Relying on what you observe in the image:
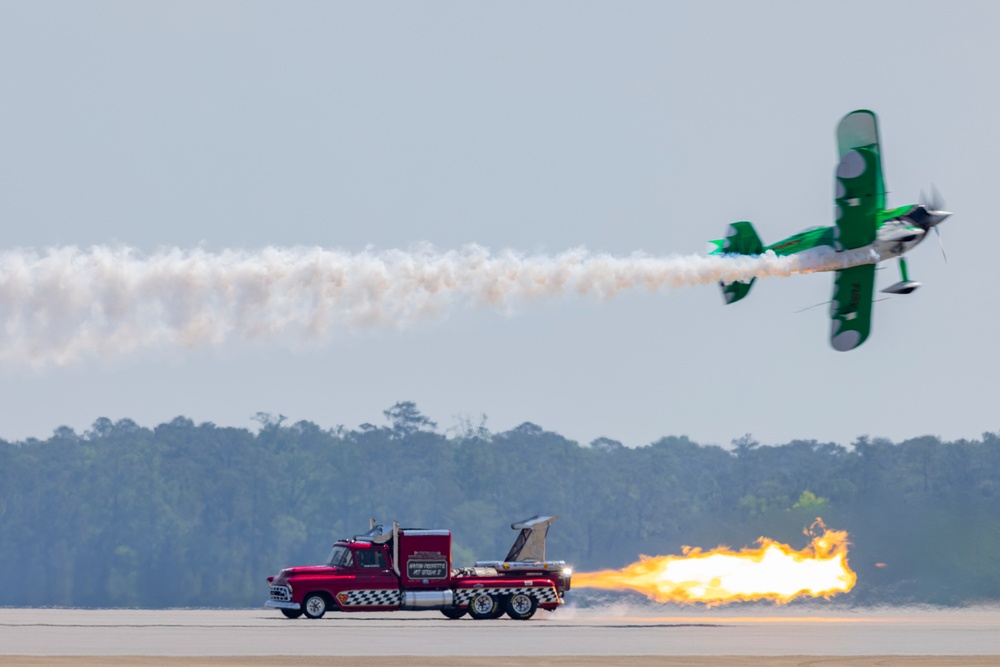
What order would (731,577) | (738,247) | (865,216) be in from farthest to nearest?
(731,577), (738,247), (865,216)

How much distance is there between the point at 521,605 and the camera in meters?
50.6

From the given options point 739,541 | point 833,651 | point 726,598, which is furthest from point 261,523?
point 833,651

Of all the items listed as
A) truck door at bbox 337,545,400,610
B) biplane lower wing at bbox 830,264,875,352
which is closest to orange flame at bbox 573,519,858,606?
truck door at bbox 337,545,400,610

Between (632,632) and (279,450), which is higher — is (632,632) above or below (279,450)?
below

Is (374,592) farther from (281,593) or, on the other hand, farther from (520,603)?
(520,603)

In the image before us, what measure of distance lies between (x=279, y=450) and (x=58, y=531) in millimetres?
22370

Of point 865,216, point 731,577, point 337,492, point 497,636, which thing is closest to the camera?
point 497,636

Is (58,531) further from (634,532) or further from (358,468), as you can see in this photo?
(634,532)

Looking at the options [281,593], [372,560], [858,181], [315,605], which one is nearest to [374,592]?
[372,560]

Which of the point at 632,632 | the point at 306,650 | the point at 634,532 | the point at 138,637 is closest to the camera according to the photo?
the point at 306,650

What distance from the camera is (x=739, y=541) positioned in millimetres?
80312

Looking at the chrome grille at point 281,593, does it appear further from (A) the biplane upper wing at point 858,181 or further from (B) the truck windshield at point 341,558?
(A) the biplane upper wing at point 858,181

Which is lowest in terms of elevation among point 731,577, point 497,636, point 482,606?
point 497,636

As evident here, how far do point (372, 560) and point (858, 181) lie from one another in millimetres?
17921
